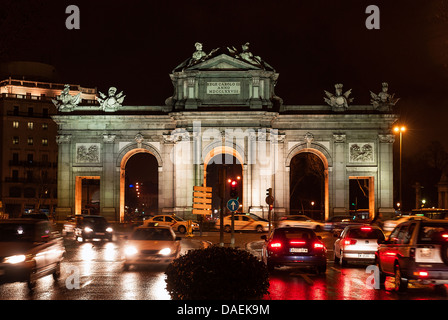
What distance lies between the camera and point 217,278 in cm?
1023

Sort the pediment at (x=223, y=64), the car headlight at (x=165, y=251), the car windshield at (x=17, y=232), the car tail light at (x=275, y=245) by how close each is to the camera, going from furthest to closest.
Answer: the pediment at (x=223, y=64), the car headlight at (x=165, y=251), the car tail light at (x=275, y=245), the car windshield at (x=17, y=232)

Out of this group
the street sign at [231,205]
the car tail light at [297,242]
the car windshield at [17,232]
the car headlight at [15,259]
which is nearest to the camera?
the car headlight at [15,259]

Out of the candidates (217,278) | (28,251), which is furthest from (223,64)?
(217,278)

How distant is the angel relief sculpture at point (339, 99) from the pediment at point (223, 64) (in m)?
7.96

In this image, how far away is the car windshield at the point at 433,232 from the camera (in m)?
15.3

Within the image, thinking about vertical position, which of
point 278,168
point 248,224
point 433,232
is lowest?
point 248,224

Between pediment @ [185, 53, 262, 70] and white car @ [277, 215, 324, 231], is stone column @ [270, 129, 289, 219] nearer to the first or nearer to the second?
pediment @ [185, 53, 262, 70]

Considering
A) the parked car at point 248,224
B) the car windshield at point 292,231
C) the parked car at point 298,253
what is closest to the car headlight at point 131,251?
the parked car at point 298,253

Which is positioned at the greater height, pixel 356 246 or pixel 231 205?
pixel 231 205

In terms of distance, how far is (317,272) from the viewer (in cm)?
2070

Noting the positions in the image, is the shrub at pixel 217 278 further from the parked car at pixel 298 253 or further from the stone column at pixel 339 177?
the stone column at pixel 339 177

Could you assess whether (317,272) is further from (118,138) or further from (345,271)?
(118,138)

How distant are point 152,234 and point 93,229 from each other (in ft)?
52.5

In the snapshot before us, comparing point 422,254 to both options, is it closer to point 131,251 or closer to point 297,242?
point 297,242
